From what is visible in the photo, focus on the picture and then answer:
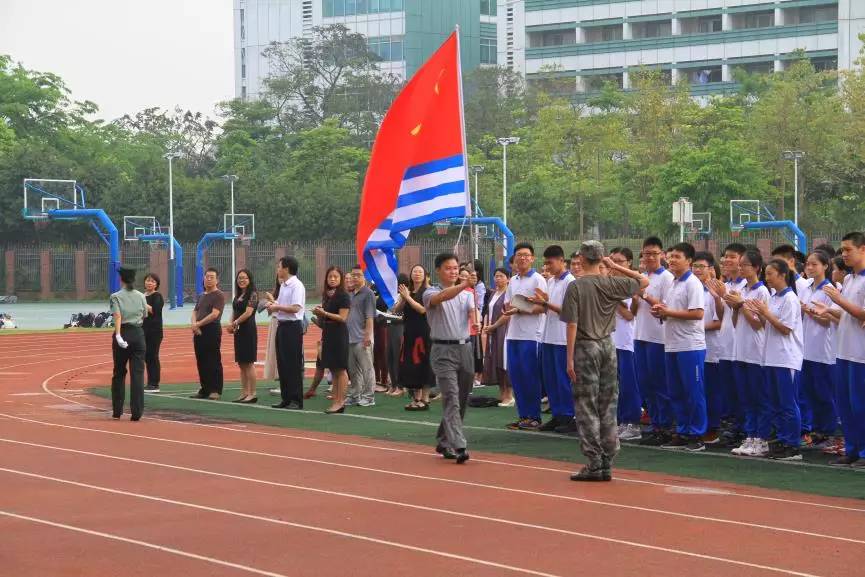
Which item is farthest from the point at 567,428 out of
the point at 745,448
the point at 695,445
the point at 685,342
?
the point at 745,448

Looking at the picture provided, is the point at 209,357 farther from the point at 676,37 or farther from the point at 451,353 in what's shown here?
the point at 676,37

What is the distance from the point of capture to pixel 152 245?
66625 millimetres

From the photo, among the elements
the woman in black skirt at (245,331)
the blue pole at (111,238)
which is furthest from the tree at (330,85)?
the woman in black skirt at (245,331)

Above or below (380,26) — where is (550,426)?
below

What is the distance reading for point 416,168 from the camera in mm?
14289

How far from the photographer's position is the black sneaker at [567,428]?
568 inches

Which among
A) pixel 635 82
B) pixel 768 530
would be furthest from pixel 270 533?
pixel 635 82

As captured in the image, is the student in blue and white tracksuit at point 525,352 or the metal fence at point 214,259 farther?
the metal fence at point 214,259

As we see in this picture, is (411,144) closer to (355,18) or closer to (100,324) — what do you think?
(100,324)

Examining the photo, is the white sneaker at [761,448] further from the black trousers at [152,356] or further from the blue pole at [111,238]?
the blue pole at [111,238]

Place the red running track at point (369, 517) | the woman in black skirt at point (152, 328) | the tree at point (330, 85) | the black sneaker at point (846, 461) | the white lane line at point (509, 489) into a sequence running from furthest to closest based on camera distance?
the tree at point (330, 85)
the woman in black skirt at point (152, 328)
the black sneaker at point (846, 461)
the white lane line at point (509, 489)
the red running track at point (369, 517)

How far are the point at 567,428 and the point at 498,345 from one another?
3543 mm

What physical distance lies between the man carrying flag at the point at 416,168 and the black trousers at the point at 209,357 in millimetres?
4663

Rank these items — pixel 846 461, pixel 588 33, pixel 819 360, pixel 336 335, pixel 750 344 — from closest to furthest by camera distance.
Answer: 1. pixel 846 461
2. pixel 750 344
3. pixel 819 360
4. pixel 336 335
5. pixel 588 33
